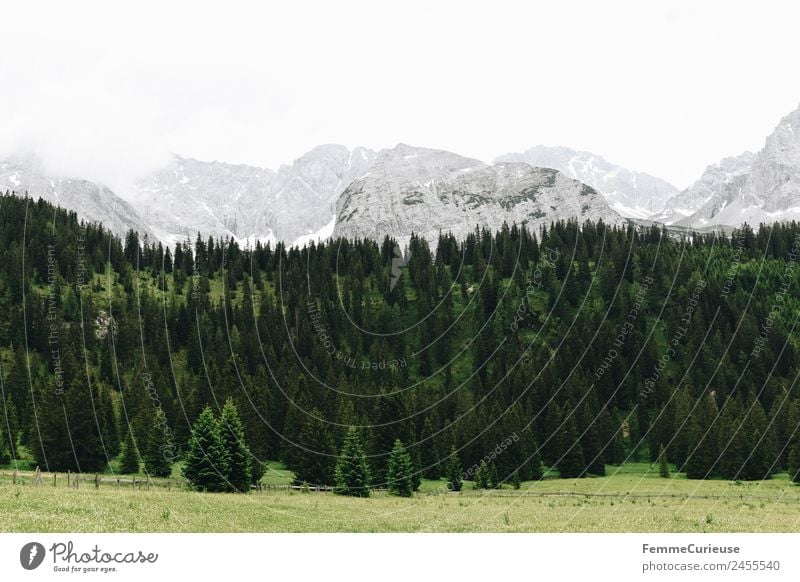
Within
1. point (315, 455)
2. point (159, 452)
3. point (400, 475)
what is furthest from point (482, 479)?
point (159, 452)

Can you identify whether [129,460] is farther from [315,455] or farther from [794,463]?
[794,463]

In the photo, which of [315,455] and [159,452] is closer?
[315,455]

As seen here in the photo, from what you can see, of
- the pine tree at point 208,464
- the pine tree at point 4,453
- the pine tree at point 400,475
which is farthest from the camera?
the pine tree at point 4,453

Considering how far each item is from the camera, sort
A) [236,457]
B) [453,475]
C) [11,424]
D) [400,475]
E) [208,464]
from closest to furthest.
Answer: [208,464]
[236,457]
[400,475]
[453,475]
[11,424]

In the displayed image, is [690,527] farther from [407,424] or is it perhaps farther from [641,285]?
[641,285]

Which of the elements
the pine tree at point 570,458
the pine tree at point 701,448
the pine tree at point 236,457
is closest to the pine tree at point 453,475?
the pine tree at point 570,458

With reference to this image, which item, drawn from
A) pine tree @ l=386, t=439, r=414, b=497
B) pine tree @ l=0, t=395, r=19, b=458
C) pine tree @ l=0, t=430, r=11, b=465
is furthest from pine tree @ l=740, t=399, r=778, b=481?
pine tree @ l=0, t=395, r=19, b=458

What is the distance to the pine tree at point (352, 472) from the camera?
72125mm

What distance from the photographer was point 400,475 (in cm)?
7862

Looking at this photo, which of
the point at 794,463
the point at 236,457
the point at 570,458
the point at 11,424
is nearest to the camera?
the point at 236,457

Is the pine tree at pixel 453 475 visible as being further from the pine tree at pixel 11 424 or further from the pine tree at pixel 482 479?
the pine tree at pixel 11 424

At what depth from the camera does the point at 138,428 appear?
99.2m

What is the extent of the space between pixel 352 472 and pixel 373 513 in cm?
2563

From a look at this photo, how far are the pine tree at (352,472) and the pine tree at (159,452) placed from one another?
72.5 ft
